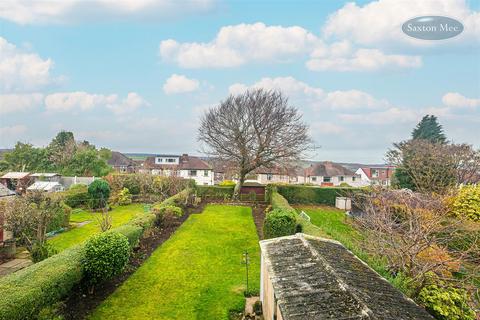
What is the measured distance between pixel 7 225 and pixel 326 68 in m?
20.3

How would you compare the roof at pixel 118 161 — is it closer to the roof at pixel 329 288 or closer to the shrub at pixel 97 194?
the shrub at pixel 97 194

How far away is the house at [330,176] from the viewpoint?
6006cm

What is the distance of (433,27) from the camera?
15.2m

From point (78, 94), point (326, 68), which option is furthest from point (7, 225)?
point (326, 68)

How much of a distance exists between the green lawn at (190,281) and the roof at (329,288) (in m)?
2.94

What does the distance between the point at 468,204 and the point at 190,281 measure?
1534cm

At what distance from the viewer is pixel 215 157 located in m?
31.4

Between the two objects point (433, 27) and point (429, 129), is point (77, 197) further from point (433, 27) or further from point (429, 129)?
point (429, 129)

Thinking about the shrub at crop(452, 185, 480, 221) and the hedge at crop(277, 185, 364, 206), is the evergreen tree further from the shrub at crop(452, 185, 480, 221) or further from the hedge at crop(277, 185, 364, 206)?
the shrub at crop(452, 185, 480, 221)

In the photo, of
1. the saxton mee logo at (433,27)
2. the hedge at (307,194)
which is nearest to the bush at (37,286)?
the saxton mee logo at (433,27)

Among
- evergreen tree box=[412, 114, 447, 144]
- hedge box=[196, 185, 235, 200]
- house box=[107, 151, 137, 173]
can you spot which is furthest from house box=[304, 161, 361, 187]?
house box=[107, 151, 137, 173]

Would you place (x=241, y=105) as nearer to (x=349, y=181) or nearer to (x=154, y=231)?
(x=154, y=231)

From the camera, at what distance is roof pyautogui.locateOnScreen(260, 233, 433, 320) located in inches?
191

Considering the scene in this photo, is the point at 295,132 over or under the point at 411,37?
under
